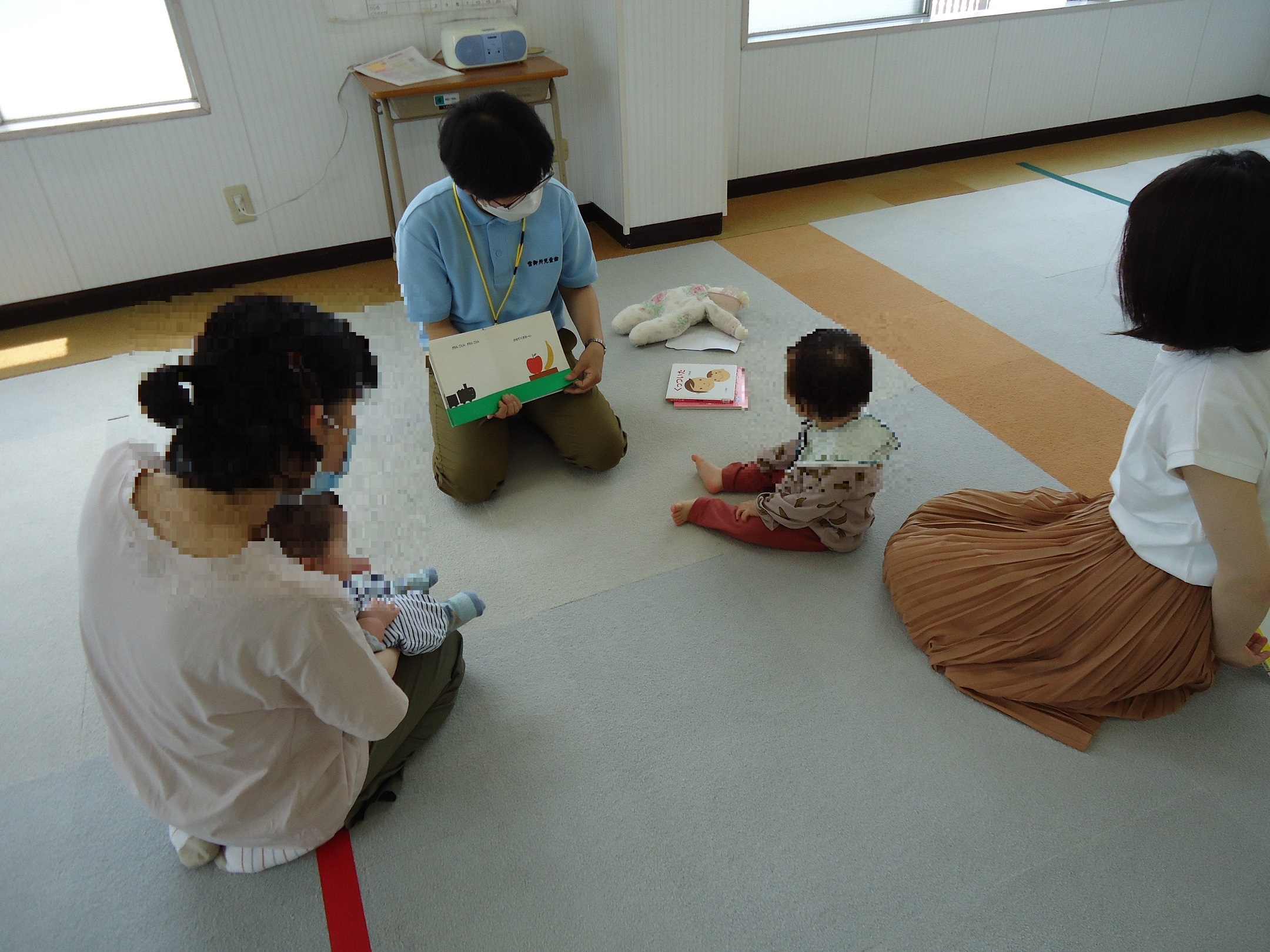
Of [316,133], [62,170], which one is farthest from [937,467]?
[62,170]

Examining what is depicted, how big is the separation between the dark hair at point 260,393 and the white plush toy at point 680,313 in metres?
2.12

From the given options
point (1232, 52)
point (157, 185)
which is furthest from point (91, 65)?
point (1232, 52)

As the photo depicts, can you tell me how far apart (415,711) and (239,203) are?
242cm

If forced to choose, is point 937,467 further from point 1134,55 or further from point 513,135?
point 1134,55

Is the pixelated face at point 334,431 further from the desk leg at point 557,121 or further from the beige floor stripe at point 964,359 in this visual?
the desk leg at point 557,121

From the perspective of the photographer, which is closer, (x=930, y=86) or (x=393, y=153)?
(x=393, y=153)

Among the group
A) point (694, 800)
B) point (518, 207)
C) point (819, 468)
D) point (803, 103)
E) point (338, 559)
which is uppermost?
point (338, 559)

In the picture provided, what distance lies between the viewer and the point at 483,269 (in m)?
2.08

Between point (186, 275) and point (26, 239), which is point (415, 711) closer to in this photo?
point (186, 275)

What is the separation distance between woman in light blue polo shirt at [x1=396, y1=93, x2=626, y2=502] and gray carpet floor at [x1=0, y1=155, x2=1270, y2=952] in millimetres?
284

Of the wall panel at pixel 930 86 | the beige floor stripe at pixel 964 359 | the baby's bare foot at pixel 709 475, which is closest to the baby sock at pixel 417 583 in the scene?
the baby's bare foot at pixel 709 475

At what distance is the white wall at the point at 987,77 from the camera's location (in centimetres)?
394

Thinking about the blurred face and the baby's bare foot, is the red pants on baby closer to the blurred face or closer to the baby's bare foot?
the baby's bare foot

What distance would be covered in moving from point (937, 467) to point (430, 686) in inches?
54.7
